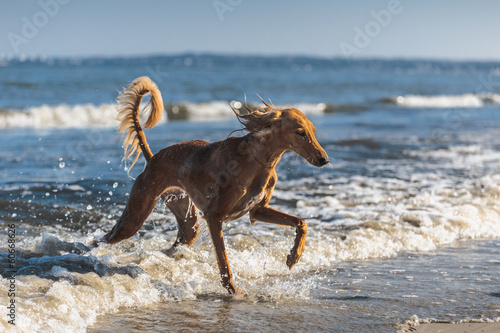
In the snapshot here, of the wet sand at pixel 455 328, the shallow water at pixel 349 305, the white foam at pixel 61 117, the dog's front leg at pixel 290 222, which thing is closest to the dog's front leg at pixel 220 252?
the shallow water at pixel 349 305

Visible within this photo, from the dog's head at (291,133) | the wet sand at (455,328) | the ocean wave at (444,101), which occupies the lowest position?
the wet sand at (455,328)

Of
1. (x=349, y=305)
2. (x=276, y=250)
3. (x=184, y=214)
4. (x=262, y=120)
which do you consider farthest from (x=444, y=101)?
(x=262, y=120)

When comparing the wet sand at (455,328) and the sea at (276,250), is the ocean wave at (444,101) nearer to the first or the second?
the sea at (276,250)

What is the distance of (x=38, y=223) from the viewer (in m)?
6.98

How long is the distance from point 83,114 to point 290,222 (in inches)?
682

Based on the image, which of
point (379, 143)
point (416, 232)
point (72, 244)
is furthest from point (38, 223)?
point (379, 143)

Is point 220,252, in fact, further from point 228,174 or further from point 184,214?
point 184,214

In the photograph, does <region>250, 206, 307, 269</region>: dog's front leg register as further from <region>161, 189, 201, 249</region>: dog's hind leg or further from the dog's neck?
<region>161, 189, 201, 249</region>: dog's hind leg

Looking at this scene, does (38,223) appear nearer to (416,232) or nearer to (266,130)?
(266,130)

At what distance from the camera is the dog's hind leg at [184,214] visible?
5363mm

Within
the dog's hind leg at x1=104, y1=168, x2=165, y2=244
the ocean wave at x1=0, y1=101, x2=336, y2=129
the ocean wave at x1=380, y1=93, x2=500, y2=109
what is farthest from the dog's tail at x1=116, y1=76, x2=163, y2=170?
the ocean wave at x1=380, y1=93, x2=500, y2=109

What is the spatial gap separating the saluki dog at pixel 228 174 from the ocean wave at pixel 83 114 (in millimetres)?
10724

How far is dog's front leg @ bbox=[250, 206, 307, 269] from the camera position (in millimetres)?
4734

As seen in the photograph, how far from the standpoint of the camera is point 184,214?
549cm
